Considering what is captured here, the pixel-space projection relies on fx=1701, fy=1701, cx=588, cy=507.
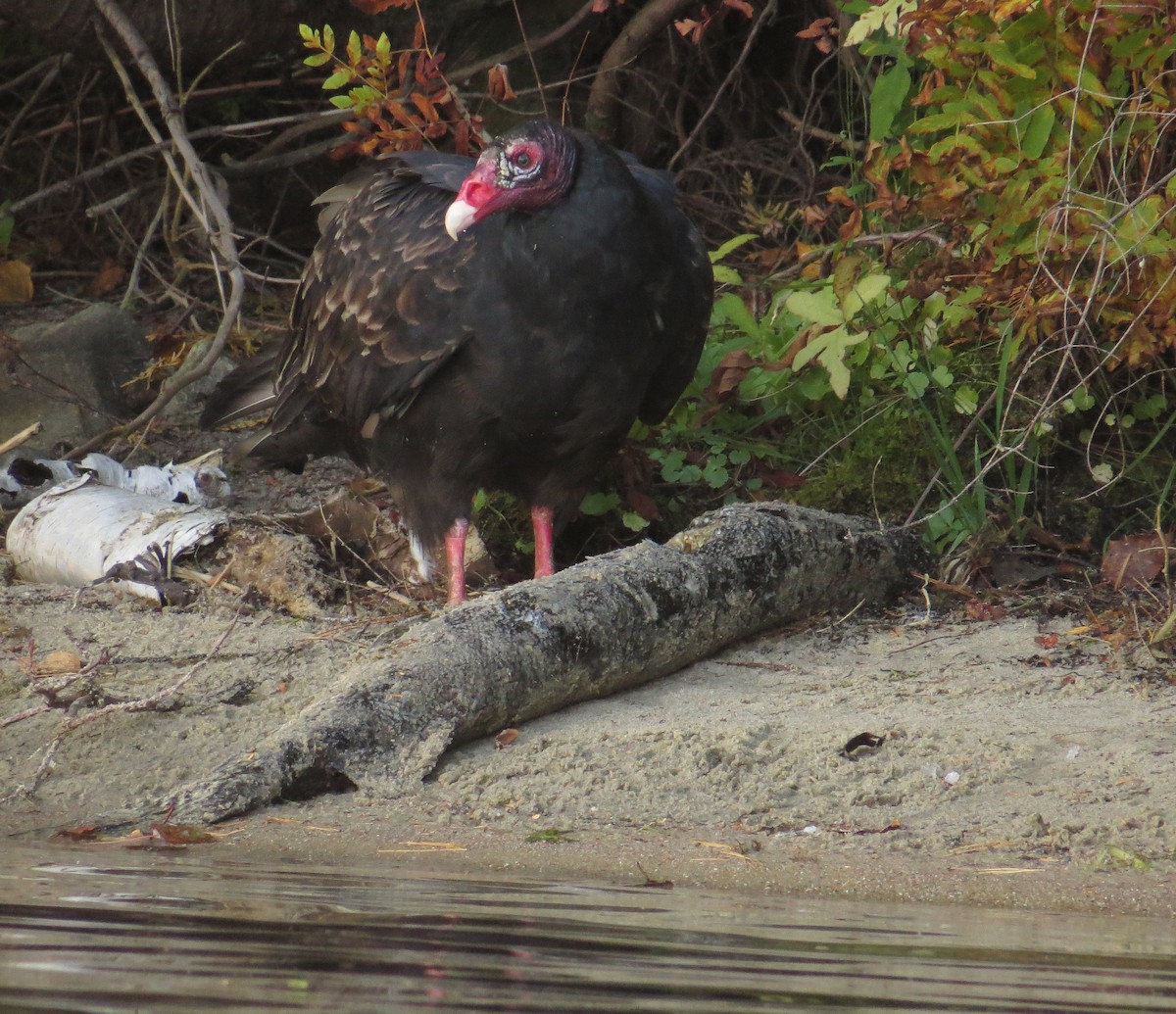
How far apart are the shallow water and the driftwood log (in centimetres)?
62

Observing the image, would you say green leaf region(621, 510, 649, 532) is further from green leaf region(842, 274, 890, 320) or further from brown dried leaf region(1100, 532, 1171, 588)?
brown dried leaf region(1100, 532, 1171, 588)

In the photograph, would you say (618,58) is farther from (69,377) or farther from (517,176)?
(517,176)

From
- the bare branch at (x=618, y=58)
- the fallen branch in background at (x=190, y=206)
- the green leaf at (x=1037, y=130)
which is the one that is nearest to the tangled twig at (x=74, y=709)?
the fallen branch in background at (x=190, y=206)

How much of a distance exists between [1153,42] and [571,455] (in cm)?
182

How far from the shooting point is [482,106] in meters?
7.23

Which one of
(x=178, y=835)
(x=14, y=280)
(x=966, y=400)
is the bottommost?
(x=966, y=400)

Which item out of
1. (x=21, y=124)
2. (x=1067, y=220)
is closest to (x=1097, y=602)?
(x=1067, y=220)

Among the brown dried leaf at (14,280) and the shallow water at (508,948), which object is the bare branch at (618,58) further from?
the shallow water at (508,948)

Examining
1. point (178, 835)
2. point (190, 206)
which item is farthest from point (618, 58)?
point (178, 835)

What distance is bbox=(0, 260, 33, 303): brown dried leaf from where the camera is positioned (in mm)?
7332

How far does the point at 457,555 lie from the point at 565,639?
113 cm

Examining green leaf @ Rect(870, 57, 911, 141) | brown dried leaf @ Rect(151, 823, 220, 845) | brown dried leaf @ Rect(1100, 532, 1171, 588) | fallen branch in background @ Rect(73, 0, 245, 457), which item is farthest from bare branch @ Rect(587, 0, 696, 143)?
brown dried leaf @ Rect(151, 823, 220, 845)

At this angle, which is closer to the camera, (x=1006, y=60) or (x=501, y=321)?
(x=1006, y=60)

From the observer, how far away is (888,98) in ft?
16.4
